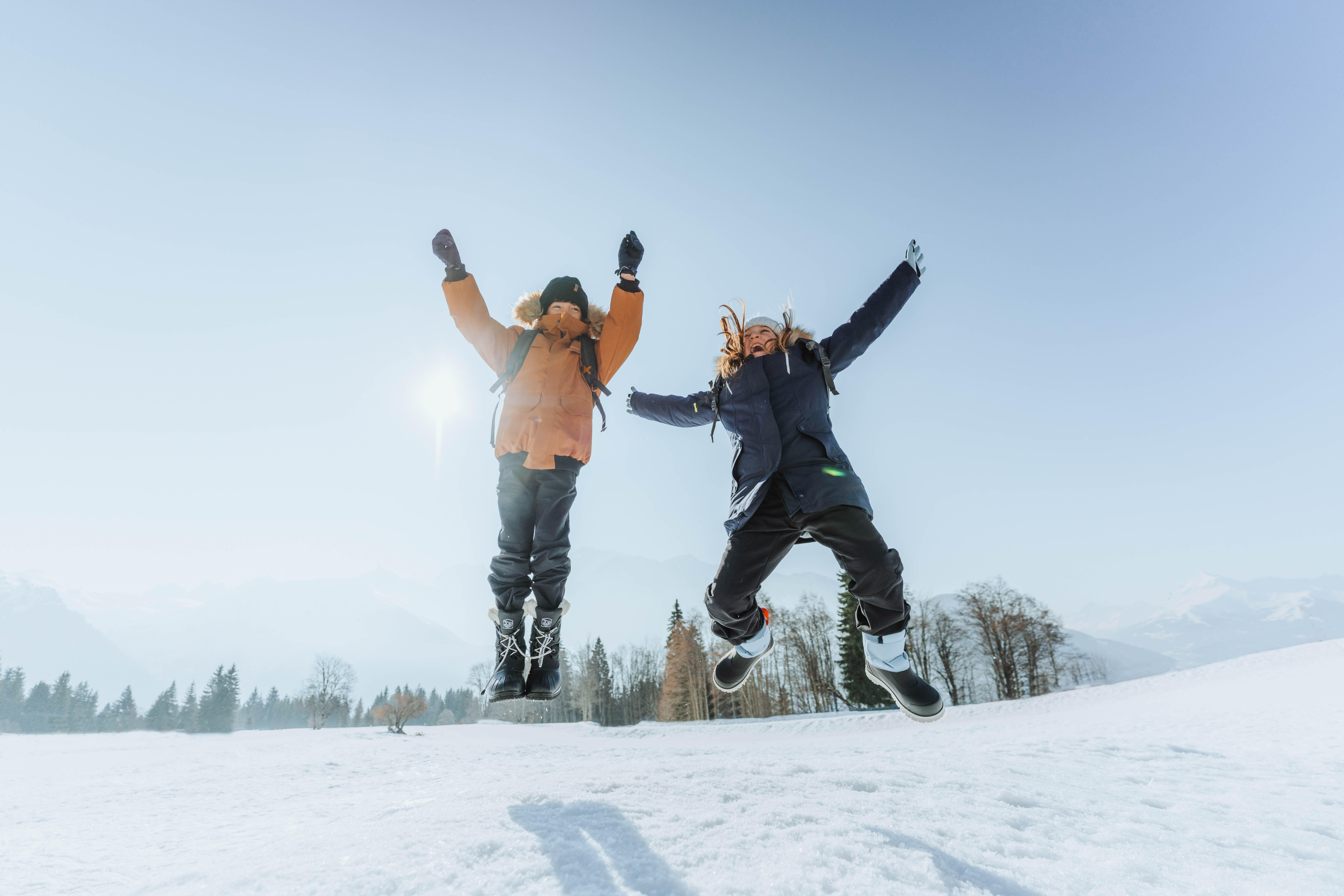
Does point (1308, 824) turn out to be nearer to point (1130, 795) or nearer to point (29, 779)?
point (1130, 795)

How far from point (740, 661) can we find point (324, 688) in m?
62.1

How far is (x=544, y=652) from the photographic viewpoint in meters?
3.96

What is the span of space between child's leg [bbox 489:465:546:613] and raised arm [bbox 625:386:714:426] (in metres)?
0.99

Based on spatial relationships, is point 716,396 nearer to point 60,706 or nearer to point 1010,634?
point 1010,634

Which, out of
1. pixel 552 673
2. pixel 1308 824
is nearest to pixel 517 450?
pixel 552 673

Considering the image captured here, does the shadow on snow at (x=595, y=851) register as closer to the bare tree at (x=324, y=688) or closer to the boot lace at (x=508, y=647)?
the boot lace at (x=508, y=647)

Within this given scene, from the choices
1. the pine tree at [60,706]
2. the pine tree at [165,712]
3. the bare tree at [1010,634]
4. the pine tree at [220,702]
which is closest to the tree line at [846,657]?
the bare tree at [1010,634]

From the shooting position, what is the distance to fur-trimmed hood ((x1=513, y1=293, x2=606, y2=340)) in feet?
15.2

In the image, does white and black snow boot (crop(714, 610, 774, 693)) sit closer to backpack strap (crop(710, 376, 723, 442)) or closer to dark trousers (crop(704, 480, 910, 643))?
dark trousers (crop(704, 480, 910, 643))

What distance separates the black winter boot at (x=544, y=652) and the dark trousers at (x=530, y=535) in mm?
66

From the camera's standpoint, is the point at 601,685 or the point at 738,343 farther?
the point at 601,685

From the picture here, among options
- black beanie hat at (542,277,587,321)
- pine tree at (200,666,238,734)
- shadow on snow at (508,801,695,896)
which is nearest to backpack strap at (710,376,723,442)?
black beanie hat at (542,277,587,321)

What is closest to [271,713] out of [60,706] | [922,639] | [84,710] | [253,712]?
[253,712]

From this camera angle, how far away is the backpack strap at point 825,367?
3840 mm
